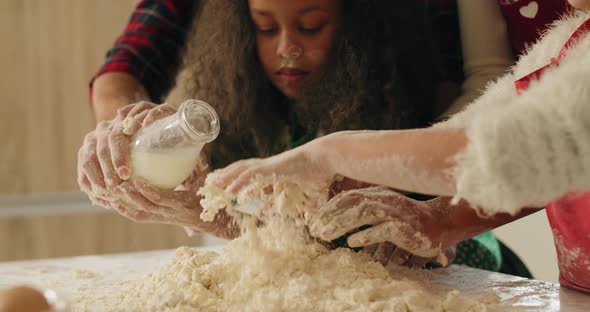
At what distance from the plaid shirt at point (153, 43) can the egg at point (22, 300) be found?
0.70 metres

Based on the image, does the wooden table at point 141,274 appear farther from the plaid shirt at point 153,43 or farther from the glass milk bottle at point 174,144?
the plaid shirt at point 153,43

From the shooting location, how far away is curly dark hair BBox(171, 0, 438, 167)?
1.17 meters

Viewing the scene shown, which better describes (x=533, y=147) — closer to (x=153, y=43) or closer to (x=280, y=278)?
(x=280, y=278)

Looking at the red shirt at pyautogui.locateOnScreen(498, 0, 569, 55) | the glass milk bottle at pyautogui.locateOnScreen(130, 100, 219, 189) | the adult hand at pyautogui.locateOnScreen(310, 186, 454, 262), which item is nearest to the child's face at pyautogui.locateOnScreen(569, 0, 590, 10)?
the red shirt at pyautogui.locateOnScreen(498, 0, 569, 55)

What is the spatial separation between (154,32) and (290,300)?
2.55ft

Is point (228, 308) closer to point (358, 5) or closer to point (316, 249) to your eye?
point (316, 249)

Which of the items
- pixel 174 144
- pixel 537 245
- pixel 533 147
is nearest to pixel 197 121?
pixel 174 144

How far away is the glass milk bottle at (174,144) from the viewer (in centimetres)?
79

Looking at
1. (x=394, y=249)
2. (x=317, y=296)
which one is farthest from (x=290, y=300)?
(x=394, y=249)

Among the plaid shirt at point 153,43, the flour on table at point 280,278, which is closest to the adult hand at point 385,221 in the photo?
the flour on table at point 280,278

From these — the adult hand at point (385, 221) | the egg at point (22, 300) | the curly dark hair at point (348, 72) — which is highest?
the curly dark hair at point (348, 72)

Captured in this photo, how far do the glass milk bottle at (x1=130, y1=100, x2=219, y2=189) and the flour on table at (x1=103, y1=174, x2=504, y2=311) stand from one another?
66 mm

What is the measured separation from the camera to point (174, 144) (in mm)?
826

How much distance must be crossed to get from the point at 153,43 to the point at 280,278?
71 centimetres
